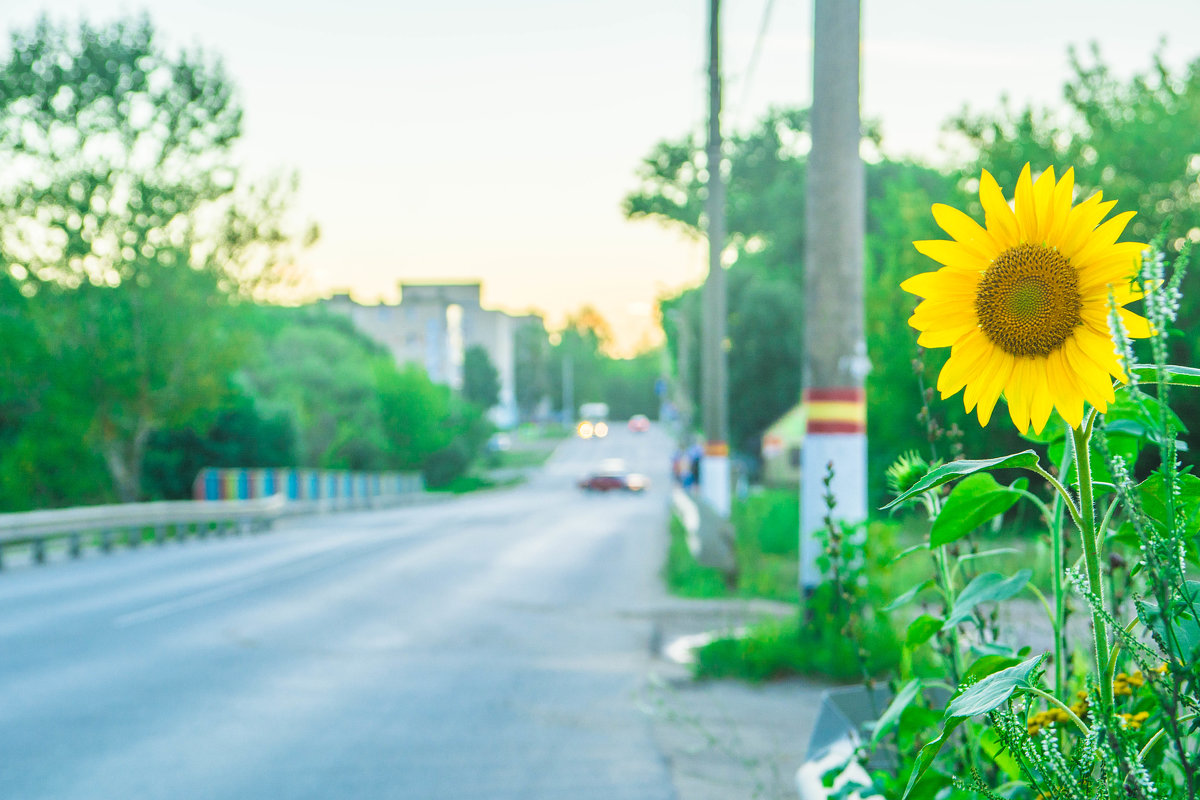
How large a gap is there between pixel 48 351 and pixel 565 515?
1396 cm

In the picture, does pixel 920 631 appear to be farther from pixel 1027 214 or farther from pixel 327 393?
pixel 327 393

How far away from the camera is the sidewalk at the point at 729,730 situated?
19.5ft

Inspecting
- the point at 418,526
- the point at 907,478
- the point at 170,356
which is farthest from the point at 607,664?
the point at 170,356

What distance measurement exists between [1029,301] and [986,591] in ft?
2.62

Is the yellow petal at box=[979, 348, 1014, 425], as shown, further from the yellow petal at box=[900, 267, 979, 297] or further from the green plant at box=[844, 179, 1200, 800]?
the yellow petal at box=[900, 267, 979, 297]

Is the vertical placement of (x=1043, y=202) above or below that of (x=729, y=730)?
above

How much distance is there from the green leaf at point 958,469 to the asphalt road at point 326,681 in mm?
4339

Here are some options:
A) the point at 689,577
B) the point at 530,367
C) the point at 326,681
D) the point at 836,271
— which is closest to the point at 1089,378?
the point at 836,271

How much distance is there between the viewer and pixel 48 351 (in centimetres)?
2817

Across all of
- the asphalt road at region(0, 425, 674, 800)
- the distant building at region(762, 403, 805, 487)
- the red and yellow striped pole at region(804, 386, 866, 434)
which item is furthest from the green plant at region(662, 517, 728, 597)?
the distant building at region(762, 403, 805, 487)

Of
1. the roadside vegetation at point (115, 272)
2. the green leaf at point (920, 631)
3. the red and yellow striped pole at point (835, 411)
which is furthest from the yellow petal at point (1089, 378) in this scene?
the roadside vegetation at point (115, 272)

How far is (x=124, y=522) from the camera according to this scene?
69.3 feet

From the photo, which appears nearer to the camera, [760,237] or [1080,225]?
[1080,225]

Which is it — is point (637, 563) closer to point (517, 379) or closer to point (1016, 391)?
point (1016, 391)
